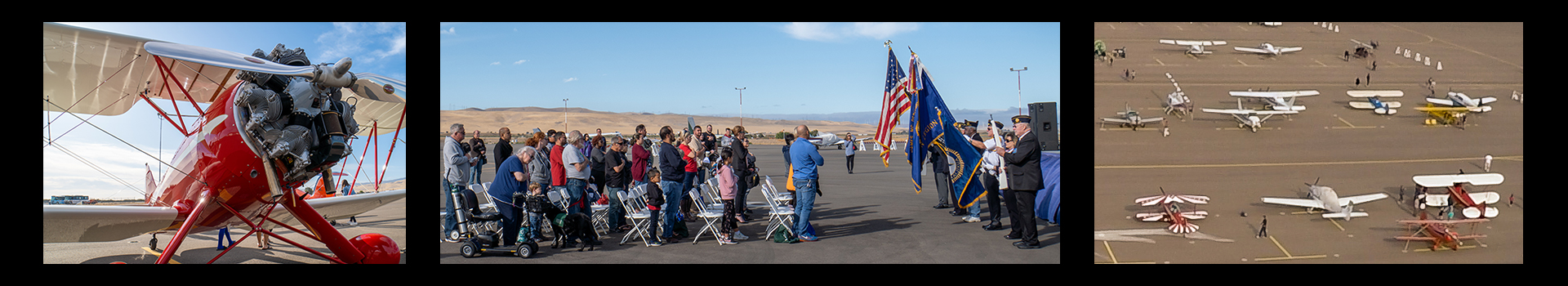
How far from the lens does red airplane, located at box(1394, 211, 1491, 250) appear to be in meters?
4.81

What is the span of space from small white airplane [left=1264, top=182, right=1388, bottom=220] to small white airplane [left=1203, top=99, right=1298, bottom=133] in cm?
49

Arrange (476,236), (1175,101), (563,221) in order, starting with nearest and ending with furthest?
(1175,101)
(476,236)
(563,221)

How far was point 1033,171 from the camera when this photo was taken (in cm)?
638

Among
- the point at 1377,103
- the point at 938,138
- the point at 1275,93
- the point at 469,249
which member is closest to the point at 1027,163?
the point at 938,138

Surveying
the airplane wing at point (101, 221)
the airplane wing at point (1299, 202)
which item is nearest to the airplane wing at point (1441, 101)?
the airplane wing at point (1299, 202)

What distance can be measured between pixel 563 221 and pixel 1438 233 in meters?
6.56

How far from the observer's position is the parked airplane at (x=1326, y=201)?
187 inches

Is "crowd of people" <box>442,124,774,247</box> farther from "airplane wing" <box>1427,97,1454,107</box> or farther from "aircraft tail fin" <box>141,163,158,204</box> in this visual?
"airplane wing" <box>1427,97,1454,107</box>

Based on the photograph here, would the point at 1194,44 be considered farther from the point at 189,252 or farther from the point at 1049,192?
the point at 189,252

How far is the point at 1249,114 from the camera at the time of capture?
190 inches
